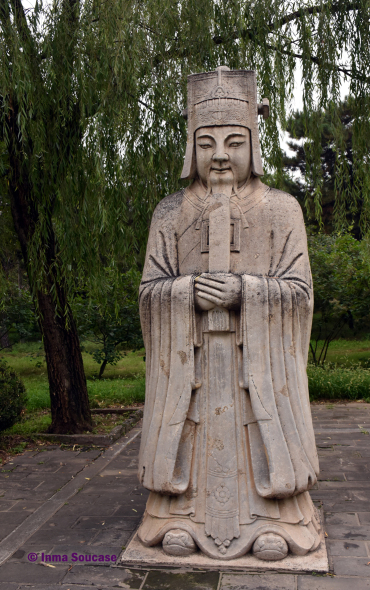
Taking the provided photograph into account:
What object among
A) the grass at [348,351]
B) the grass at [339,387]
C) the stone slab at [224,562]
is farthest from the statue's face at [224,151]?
the grass at [348,351]

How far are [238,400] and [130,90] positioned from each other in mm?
3578

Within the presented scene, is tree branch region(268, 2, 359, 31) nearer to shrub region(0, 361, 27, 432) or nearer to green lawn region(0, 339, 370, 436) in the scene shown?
shrub region(0, 361, 27, 432)

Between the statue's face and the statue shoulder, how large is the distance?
321 millimetres

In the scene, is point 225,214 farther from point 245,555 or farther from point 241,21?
point 241,21

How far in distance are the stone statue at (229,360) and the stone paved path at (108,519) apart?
0.24 m

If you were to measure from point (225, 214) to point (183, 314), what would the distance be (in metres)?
0.76

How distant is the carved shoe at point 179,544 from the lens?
356 cm

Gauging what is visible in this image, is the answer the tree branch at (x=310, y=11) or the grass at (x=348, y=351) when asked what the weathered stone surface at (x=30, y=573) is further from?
the grass at (x=348, y=351)

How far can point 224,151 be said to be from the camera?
12.4ft

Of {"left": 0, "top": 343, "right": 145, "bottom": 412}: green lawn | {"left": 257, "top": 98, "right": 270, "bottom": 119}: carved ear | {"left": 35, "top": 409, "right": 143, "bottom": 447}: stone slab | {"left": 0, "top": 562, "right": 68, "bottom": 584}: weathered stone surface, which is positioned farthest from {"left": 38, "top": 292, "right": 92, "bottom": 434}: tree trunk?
{"left": 257, "top": 98, "right": 270, "bottom": 119}: carved ear

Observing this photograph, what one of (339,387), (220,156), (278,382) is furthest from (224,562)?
(339,387)

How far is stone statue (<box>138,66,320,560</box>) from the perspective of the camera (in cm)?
355

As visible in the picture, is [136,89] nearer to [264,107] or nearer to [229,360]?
[264,107]

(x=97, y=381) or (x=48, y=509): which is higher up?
(x=48, y=509)
